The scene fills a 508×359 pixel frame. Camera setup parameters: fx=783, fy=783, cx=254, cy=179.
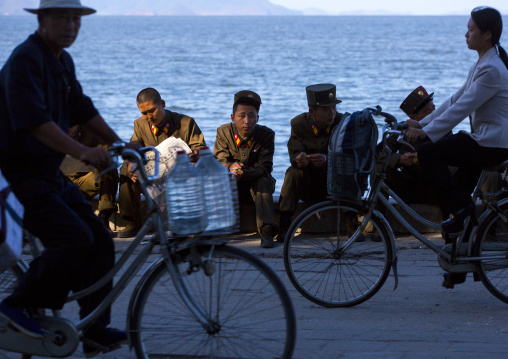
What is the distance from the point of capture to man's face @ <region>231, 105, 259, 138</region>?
7043 mm

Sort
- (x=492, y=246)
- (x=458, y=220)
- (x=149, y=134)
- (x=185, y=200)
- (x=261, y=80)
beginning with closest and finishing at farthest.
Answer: (x=185, y=200) < (x=458, y=220) < (x=492, y=246) < (x=149, y=134) < (x=261, y=80)

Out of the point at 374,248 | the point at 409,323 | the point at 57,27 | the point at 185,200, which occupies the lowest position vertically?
the point at 409,323

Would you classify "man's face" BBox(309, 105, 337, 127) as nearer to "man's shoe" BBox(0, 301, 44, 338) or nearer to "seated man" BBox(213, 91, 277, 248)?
"seated man" BBox(213, 91, 277, 248)

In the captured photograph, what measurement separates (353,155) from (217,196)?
1.60m

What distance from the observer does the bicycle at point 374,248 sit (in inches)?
191

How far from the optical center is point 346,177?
15.7 feet

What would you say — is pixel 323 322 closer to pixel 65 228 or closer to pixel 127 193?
pixel 65 228

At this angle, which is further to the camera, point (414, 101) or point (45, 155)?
point (414, 101)

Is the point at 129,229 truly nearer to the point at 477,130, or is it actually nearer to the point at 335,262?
the point at 335,262

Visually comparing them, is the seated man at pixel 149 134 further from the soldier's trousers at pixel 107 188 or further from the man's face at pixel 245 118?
the man's face at pixel 245 118

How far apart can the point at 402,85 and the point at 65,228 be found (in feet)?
109

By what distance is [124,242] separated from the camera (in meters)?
6.96

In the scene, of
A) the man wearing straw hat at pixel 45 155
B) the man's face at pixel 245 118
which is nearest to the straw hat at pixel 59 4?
the man wearing straw hat at pixel 45 155

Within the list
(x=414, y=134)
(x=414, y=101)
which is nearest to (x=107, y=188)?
(x=414, y=101)
